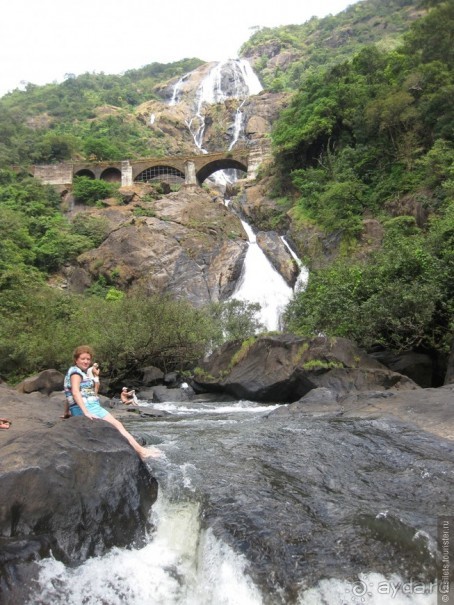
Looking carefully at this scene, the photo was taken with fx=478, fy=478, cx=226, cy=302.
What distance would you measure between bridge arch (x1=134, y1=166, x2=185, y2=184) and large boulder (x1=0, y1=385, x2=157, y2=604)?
4821 cm

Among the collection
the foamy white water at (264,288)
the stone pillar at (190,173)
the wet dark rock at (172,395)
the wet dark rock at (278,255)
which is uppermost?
the stone pillar at (190,173)

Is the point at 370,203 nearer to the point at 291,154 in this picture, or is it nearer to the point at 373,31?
the point at 291,154

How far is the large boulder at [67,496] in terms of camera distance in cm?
453

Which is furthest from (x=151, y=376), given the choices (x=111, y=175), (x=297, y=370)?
(x=111, y=175)

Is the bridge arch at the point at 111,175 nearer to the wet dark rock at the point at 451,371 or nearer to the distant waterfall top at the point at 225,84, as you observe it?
the distant waterfall top at the point at 225,84

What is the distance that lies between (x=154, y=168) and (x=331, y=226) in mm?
26218

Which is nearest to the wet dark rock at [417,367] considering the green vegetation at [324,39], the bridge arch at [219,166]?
the bridge arch at [219,166]

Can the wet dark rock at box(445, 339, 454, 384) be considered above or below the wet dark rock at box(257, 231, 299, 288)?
below

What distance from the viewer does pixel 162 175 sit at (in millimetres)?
52688

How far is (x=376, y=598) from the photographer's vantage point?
4.42 meters

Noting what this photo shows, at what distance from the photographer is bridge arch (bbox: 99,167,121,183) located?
51.7 m

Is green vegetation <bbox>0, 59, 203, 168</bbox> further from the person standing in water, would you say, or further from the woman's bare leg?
the woman's bare leg

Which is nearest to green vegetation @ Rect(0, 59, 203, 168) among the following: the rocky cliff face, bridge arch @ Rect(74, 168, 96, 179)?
bridge arch @ Rect(74, 168, 96, 179)

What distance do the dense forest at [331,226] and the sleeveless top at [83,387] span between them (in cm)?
1103
